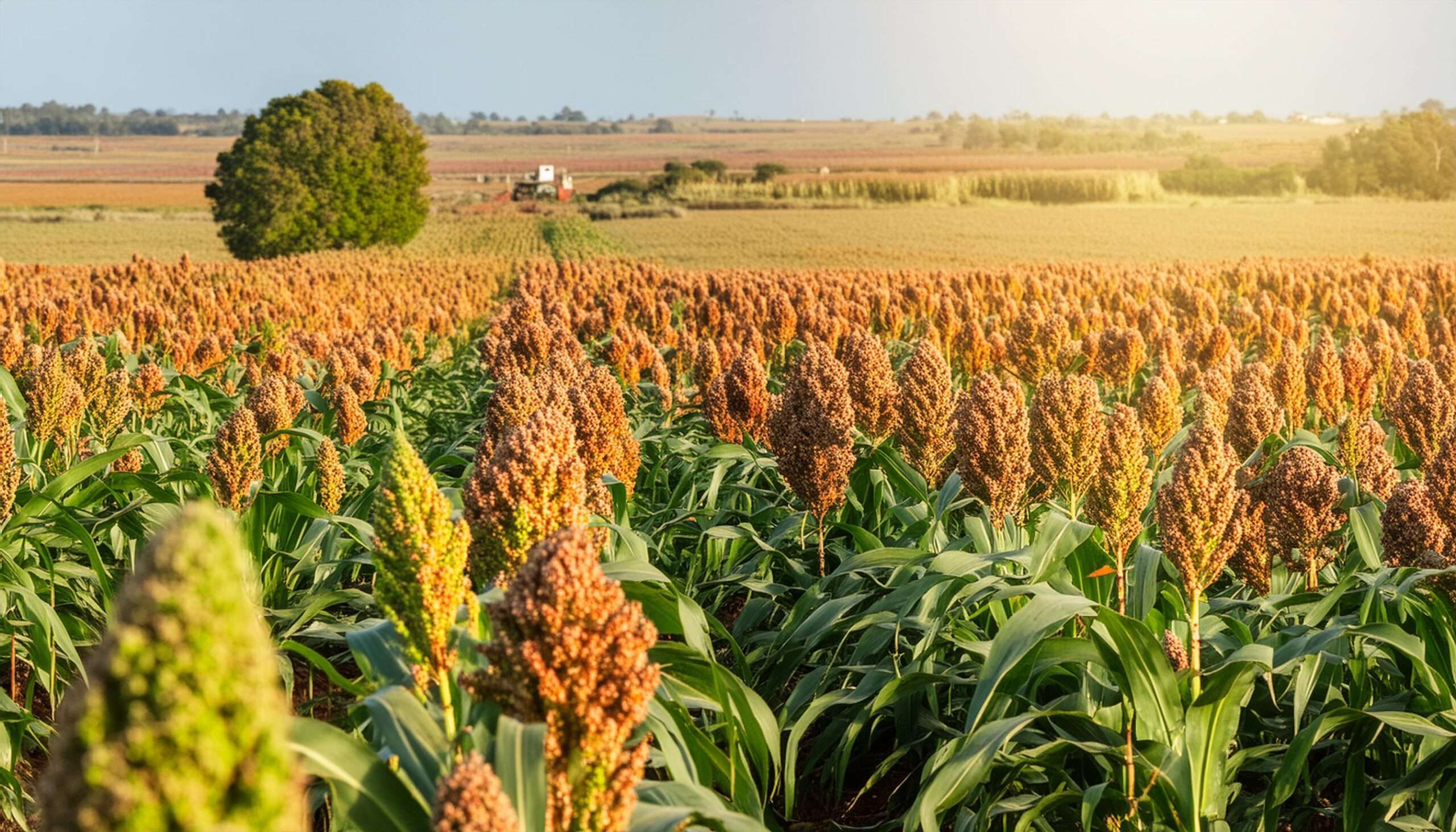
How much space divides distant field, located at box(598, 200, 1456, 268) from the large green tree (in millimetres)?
10141

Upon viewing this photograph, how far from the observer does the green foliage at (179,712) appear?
3.18 ft

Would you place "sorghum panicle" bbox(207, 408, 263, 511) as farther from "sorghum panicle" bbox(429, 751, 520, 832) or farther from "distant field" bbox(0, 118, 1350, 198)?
"distant field" bbox(0, 118, 1350, 198)

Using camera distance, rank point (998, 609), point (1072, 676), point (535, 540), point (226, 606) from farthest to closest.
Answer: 1. point (998, 609)
2. point (1072, 676)
3. point (535, 540)
4. point (226, 606)

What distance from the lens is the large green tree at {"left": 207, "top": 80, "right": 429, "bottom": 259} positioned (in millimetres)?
46156

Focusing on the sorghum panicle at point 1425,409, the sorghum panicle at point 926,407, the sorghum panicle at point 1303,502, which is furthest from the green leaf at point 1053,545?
the sorghum panicle at point 1425,409

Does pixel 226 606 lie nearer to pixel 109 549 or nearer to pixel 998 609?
pixel 998 609

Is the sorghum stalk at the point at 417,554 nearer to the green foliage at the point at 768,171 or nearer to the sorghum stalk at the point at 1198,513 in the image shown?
the sorghum stalk at the point at 1198,513

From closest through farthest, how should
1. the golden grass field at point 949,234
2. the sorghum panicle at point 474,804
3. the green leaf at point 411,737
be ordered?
the sorghum panicle at point 474,804
the green leaf at point 411,737
the golden grass field at point 949,234

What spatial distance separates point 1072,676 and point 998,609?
371mm

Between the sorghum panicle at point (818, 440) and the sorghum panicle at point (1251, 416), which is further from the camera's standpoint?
the sorghum panicle at point (1251, 416)

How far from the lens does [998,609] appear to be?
13.4 ft

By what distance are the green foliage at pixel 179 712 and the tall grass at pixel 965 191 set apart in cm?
7942

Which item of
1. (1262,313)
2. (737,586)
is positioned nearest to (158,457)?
(737,586)

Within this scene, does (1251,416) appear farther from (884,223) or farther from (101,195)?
(101,195)
